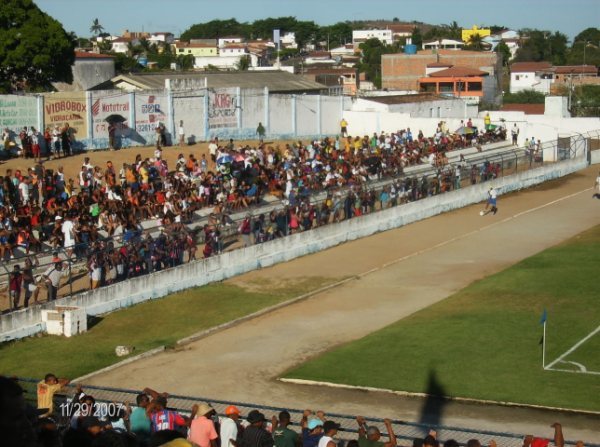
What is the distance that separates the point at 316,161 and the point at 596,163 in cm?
2400

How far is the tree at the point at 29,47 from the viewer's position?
5509cm

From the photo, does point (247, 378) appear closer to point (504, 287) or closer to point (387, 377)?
point (387, 377)

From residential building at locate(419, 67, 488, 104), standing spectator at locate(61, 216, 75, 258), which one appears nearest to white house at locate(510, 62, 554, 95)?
residential building at locate(419, 67, 488, 104)

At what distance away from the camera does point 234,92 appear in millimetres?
51375

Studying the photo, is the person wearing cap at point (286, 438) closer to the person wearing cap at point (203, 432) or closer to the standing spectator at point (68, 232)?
the person wearing cap at point (203, 432)

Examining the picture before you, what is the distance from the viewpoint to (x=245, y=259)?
113 ft

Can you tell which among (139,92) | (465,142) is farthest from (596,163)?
(139,92)

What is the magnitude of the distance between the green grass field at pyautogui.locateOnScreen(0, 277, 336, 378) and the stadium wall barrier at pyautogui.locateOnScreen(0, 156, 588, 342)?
314 mm

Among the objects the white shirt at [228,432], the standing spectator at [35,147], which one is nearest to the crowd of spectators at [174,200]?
the standing spectator at [35,147]

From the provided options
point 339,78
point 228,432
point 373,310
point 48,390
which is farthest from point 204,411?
point 339,78

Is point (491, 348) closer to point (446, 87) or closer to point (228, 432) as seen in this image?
point (228, 432)

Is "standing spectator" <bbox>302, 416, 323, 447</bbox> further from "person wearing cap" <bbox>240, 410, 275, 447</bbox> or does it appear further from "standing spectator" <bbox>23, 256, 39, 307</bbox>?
"standing spectator" <bbox>23, 256, 39, 307</bbox>

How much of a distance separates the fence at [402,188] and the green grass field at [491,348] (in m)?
7.62

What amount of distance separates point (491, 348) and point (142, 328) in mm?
9135
